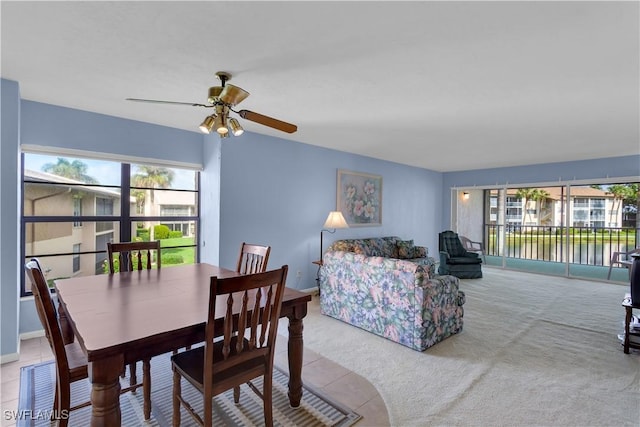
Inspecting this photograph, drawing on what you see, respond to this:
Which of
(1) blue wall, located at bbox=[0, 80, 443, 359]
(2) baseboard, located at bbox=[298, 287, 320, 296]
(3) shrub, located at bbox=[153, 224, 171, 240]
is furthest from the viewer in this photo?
(2) baseboard, located at bbox=[298, 287, 320, 296]

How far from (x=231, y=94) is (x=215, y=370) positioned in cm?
173

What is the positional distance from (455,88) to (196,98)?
233 cm

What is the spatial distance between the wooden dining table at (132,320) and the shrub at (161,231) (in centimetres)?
156

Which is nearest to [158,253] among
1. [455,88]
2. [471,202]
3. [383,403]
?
[383,403]

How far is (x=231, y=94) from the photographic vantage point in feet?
7.06

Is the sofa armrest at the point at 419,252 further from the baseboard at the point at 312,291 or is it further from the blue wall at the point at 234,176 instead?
the baseboard at the point at 312,291

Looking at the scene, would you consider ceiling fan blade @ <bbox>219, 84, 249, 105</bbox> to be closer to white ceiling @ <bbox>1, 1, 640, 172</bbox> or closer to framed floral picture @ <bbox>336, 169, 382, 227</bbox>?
white ceiling @ <bbox>1, 1, 640, 172</bbox>

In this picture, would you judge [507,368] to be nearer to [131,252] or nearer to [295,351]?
[295,351]

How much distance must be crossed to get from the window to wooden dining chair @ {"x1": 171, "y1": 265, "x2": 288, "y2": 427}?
100 inches

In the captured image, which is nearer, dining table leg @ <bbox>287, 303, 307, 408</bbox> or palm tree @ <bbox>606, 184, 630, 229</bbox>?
dining table leg @ <bbox>287, 303, 307, 408</bbox>

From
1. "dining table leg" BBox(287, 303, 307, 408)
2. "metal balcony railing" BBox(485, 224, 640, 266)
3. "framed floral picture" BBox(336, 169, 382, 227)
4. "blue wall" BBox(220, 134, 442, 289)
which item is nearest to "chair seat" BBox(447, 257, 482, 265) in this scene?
"blue wall" BBox(220, 134, 442, 289)

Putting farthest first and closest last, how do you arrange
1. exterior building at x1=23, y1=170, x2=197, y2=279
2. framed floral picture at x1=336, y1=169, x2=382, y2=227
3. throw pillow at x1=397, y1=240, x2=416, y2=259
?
throw pillow at x1=397, y1=240, x2=416, y2=259
framed floral picture at x1=336, y1=169, x2=382, y2=227
exterior building at x1=23, y1=170, x2=197, y2=279

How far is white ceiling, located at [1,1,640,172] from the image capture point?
1.66m

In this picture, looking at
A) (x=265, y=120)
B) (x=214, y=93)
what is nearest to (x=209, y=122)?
(x=214, y=93)
